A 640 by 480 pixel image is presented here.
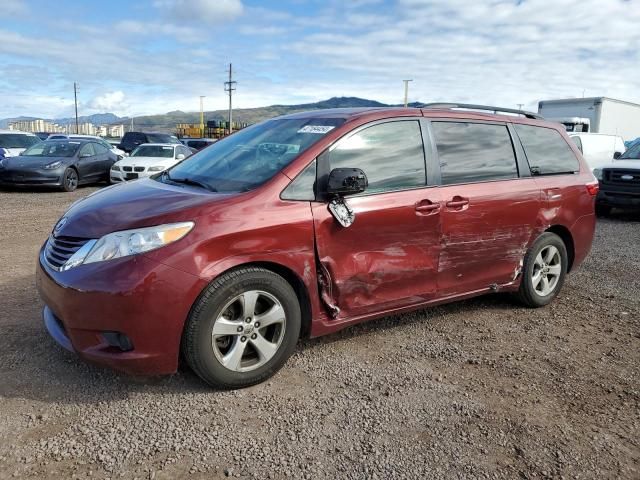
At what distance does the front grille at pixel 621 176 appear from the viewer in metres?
10.7

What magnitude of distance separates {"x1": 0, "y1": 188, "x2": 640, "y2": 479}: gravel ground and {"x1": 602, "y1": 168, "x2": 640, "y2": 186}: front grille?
758 centimetres

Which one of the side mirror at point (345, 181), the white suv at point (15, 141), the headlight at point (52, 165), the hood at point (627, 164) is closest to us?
the side mirror at point (345, 181)

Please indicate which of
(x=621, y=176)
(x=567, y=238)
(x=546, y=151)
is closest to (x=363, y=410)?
(x=567, y=238)

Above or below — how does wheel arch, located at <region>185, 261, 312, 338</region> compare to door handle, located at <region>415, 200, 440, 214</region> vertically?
below

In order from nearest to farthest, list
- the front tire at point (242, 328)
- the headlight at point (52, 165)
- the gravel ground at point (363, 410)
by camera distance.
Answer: the gravel ground at point (363, 410), the front tire at point (242, 328), the headlight at point (52, 165)

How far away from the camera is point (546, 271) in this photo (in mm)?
4867

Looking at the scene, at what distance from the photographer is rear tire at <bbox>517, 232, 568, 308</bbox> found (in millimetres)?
4686

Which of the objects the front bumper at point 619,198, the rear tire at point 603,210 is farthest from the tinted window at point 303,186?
the rear tire at point 603,210

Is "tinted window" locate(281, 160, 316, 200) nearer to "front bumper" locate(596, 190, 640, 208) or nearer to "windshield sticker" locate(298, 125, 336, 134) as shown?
"windshield sticker" locate(298, 125, 336, 134)

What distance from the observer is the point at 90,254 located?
9.76ft

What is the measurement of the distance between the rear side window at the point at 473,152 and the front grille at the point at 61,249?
254 centimetres

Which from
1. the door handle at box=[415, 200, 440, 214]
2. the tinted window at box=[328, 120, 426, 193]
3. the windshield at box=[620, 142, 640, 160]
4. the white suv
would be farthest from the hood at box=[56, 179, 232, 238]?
the white suv

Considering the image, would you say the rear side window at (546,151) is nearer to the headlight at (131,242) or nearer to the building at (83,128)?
the headlight at (131,242)

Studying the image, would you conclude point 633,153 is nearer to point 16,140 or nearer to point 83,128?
point 16,140
